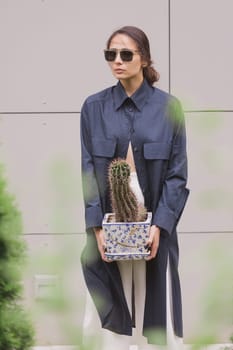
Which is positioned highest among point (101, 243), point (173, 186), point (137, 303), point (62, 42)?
point (62, 42)

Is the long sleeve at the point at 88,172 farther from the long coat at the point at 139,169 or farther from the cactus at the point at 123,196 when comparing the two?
the cactus at the point at 123,196

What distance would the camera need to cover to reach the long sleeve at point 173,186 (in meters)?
4.87

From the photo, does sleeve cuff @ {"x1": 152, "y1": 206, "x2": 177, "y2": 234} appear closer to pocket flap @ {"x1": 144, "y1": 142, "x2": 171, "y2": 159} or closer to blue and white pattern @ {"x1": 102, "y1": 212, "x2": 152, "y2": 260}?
blue and white pattern @ {"x1": 102, "y1": 212, "x2": 152, "y2": 260}

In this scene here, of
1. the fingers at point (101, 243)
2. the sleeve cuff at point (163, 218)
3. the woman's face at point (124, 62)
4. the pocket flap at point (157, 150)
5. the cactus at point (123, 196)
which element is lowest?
the fingers at point (101, 243)

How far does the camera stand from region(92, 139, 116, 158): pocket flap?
4.83 m

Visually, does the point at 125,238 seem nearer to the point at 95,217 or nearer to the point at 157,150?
the point at 95,217

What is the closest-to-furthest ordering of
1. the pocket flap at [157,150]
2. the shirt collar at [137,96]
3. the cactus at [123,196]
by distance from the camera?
the cactus at [123,196], the pocket flap at [157,150], the shirt collar at [137,96]

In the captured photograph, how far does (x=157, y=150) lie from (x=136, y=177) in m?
0.16

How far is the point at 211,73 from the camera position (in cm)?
695

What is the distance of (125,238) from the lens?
15.3ft

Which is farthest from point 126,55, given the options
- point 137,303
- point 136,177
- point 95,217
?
point 137,303

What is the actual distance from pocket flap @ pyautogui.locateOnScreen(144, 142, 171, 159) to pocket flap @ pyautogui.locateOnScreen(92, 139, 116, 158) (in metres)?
0.15

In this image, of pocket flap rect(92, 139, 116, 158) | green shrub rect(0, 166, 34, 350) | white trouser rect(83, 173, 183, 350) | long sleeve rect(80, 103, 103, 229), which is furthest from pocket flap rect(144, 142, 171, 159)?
green shrub rect(0, 166, 34, 350)

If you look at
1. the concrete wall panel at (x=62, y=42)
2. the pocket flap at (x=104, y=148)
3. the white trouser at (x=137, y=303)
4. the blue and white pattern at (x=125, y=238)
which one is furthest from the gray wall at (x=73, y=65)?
the blue and white pattern at (x=125, y=238)
